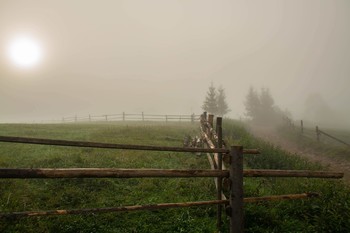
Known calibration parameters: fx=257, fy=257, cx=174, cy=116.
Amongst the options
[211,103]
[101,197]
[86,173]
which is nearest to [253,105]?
[211,103]

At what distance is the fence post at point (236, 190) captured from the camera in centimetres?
432

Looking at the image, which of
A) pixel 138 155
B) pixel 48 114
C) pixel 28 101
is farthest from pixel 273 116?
pixel 28 101

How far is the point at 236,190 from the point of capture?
433 cm

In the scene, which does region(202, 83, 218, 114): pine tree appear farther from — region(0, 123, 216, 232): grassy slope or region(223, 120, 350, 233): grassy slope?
region(223, 120, 350, 233): grassy slope

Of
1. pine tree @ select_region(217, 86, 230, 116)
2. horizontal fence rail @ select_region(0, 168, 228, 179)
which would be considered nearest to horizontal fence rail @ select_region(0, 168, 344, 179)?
horizontal fence rail @ select_region(0, 168, 228, 179)

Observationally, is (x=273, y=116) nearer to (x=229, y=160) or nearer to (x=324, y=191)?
(x=324, y=191)

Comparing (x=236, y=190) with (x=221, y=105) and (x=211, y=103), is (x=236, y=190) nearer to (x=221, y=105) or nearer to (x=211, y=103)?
(x=211, y=103)

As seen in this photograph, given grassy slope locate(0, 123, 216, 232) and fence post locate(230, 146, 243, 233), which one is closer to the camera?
fence post locate(230, 146, 243, 233)

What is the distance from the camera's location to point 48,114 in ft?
561

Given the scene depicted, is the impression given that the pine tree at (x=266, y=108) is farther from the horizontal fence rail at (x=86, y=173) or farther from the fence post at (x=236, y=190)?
the horizontal fence rail at (x=86, y=173)

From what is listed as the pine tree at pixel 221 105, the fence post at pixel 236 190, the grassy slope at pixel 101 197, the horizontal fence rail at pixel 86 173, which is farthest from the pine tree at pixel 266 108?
the horizontal fence rail at pixel 86 173

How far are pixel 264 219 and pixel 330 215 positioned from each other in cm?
161

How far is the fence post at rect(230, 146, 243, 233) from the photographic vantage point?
4.32 metres

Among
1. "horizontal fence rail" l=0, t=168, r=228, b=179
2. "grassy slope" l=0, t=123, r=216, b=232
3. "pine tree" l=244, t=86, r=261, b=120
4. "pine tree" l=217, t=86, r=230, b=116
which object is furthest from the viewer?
"pine tree" l=244, t=86, r=261, b=120
